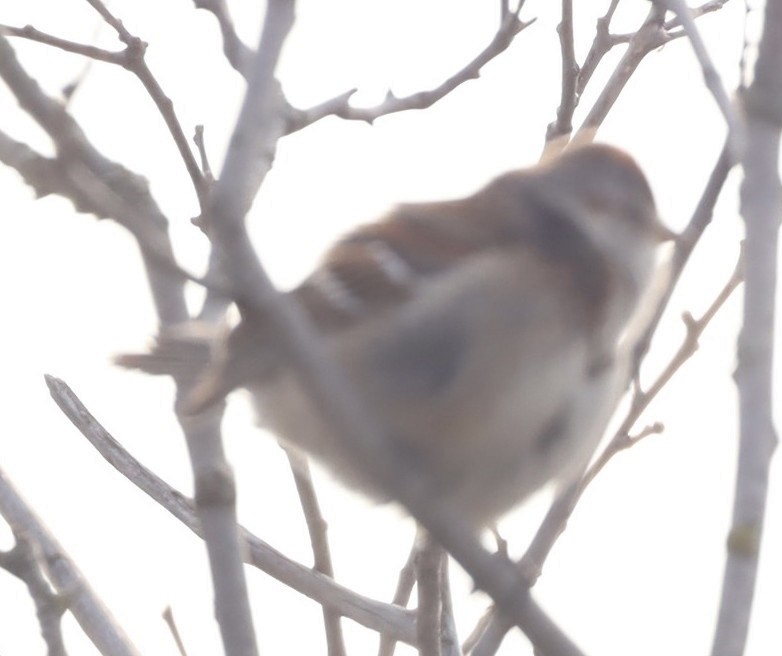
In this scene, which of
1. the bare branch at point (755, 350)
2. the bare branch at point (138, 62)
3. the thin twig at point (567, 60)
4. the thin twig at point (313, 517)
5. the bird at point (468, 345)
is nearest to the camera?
the bare branch at point (755, 350)

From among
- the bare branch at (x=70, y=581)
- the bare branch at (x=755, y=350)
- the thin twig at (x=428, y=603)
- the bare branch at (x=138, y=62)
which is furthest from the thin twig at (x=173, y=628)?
the bare branch at (x=755, y=350)

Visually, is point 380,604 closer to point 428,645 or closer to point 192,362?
point 428,645

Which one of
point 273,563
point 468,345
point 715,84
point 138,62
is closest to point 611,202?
point 468,345

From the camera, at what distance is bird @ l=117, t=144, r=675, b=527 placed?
9.92 ft

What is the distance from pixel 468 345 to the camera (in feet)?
9.87

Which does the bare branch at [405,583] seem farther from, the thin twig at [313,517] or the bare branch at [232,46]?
the bare branch at [232,46]

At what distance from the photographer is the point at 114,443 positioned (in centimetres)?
409

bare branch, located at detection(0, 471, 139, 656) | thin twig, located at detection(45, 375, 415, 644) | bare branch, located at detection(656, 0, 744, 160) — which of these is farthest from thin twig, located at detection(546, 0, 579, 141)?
bare branch, located at detection(0, 471, 139, 656)

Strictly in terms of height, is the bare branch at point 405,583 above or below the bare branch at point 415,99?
below

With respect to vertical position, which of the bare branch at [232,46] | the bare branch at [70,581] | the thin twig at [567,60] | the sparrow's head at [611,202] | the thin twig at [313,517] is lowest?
the bare branch at [70,581]

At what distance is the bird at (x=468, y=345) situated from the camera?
3.02 meters

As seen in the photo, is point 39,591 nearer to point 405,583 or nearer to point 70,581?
point 70,581

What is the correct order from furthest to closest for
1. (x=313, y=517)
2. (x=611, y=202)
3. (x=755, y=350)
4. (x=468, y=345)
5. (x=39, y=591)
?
(x=313, y=517) < (x=611, y=202) < (x=468, y=345) < (x=39, y=591) < (x=755, y=350)

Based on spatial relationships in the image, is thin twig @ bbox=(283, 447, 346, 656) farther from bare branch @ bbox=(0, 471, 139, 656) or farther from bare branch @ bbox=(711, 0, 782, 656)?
bare branch @ bbox=(711, 0, 782, 656)
